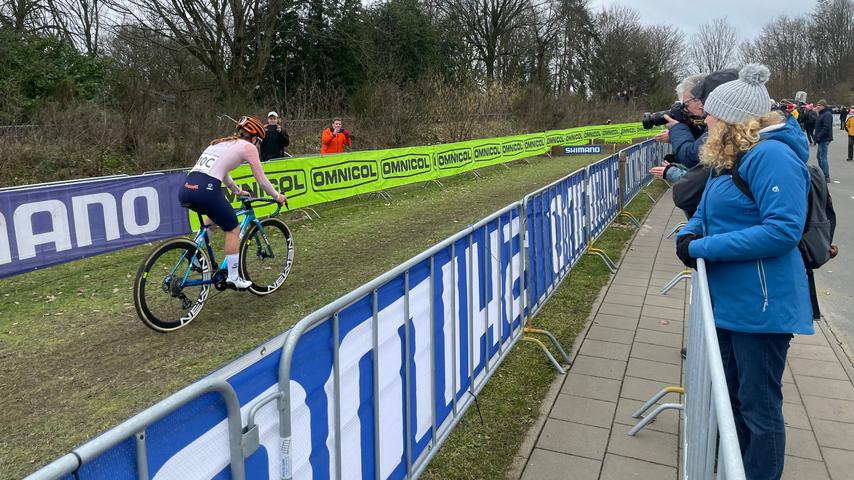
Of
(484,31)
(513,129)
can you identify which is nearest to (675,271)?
(513,129)

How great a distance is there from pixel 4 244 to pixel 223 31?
800 inches

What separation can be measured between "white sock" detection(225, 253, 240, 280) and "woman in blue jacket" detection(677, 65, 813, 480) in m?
4.49

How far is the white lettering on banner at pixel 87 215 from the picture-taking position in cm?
748

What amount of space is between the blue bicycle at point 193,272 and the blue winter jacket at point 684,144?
12.8 ft

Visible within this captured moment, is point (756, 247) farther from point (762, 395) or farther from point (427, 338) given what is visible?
point (427, 338)

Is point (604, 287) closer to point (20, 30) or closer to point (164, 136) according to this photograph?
point (164, 136)

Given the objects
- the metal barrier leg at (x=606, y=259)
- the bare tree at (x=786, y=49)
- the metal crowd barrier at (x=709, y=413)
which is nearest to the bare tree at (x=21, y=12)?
the metal barrier leg at (x=606, y=259)

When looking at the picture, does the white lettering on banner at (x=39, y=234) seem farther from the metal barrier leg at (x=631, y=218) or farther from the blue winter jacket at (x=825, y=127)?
the blue winter jacket at (x=825, y=127)

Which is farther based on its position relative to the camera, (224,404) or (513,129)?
(513,129)

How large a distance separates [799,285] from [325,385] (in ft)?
7.08

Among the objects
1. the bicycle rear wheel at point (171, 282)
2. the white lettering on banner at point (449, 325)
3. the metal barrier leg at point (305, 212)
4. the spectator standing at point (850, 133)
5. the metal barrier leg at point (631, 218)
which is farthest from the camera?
the spectator standing at point (850, 133)

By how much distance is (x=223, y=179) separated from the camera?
19.8 feet

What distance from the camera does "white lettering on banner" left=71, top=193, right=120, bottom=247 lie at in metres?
7.48

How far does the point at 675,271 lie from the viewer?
7.89 metres
